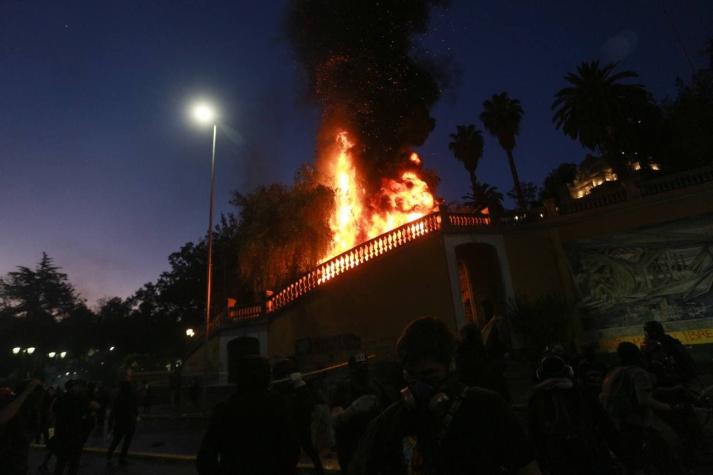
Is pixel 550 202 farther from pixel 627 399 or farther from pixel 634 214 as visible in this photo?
pixel 627 399

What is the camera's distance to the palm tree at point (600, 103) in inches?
1203

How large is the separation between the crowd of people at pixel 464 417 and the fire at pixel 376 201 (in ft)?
63.1

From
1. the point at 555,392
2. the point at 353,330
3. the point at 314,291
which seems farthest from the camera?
the point at 314,291

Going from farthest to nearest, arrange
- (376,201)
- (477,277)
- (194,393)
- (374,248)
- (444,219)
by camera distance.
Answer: (376,201), (477,277), (194,393), (374,248), (444,219)

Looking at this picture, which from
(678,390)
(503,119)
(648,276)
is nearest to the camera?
(678,390)

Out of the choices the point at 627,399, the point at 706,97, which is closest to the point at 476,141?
the point at 706,97

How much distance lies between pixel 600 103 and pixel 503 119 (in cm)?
1088

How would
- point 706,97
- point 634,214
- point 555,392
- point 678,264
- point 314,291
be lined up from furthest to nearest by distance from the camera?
point 706,97
point 314,291
point 634,214
point 678,264
point 555,392

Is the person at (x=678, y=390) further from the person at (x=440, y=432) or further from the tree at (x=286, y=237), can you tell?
the tree at (x=286, y=237)

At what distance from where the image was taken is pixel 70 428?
703 cm

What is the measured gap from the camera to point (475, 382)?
3.90 m

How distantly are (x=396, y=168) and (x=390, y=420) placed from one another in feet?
84.2

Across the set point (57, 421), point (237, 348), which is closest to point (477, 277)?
point (237, 348)

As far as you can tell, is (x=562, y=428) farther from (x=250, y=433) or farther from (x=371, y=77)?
(x=371, y=77)
